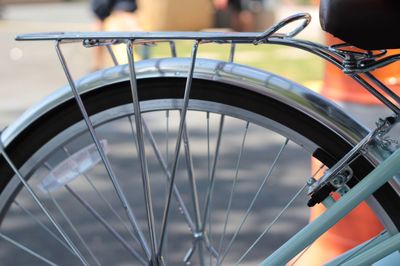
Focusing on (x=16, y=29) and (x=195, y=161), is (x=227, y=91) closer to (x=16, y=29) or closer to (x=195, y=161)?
(x=195, y=161)

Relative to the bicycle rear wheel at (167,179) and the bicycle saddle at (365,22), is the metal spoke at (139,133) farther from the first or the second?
the bicycle saddle at (365,22)

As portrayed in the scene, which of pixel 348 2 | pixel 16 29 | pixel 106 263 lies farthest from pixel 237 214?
pixel 16 29

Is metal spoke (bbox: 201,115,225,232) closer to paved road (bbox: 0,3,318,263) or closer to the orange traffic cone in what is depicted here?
the orange traffic cone

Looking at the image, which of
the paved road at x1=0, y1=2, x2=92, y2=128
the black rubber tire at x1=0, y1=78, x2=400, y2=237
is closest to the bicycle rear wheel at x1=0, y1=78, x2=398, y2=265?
the black rubber tire at x1=0, y1=78, x2=400, y2=237

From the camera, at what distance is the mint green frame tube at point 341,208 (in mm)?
1600

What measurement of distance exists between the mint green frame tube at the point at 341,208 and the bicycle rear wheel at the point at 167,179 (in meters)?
0.09

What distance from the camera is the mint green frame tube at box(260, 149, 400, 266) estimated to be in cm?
160

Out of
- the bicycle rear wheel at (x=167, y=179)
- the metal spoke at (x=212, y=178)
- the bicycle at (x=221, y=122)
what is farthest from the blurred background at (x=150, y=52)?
the bicycle at (x=221, y=122)

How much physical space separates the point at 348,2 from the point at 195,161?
366 cm

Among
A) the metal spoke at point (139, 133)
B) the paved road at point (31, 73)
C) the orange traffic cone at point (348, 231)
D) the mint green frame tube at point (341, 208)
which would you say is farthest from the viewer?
the paved road at point (31, 73)

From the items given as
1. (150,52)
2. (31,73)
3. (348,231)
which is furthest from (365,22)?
(31,73)

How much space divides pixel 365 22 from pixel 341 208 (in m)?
0.40

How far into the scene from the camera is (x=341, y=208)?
1625 millimetres

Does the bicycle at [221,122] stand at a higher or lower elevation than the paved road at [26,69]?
lower
